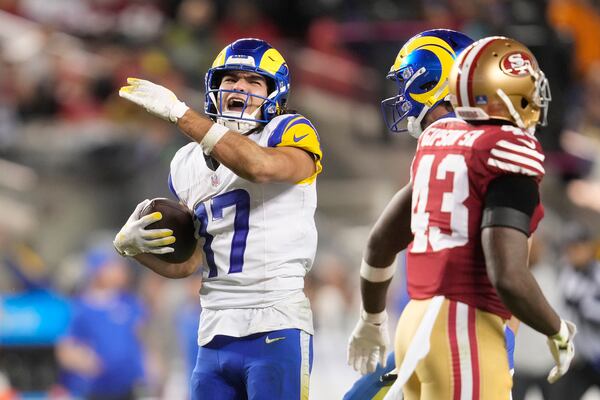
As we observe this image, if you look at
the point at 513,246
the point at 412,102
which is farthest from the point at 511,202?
the point at 412,102

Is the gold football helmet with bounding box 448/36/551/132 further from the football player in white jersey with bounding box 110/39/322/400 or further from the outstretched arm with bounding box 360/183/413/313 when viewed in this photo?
the football player in white jersey with bounding box 110/39/322/400

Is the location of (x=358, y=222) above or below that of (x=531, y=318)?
above

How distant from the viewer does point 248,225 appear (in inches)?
164

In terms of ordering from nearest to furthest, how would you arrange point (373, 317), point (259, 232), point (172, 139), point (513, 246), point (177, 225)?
point (513, 246)
point (259, 232)
point (177, 225)
point (373, 317)
point (172, 139)

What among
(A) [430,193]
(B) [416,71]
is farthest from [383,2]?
(A) [430,193]

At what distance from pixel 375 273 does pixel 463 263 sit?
82 cm

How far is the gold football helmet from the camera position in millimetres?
3637

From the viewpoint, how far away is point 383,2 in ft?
37.9

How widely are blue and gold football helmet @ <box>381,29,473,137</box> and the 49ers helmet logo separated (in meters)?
0.64

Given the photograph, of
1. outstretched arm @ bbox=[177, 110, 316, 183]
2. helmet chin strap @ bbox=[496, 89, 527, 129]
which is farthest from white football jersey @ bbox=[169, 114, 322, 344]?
helmet chin strap @ bbox=[496, 89, 527, 129]

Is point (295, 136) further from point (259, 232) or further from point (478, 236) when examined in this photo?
point (478, 236)

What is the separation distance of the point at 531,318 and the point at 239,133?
127cm

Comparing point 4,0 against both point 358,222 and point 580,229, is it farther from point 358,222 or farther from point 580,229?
point 580,229

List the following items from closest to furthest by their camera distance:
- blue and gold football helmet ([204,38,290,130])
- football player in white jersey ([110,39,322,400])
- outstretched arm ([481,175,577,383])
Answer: outstretched arm ([481,175,577,383]) → football player in white jersey ([110,39,322,400]) → blue and gold football helmet ([204,38,290,130])
